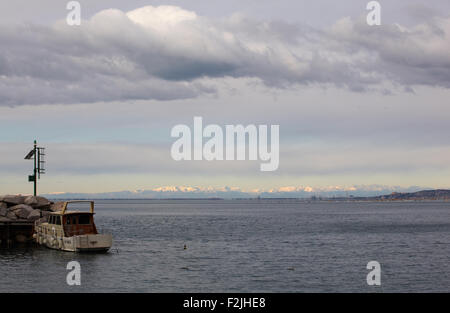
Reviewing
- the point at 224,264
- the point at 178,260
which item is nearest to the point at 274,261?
the point at 224,264

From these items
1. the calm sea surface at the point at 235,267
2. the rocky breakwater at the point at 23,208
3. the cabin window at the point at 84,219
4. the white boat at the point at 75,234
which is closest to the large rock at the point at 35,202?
the rocky breakwater at the point at 23,208

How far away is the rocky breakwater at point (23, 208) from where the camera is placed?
74.9m

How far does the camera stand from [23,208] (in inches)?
A: 2992

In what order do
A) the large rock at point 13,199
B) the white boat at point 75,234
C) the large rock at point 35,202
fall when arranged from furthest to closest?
the large rock at point 35,202, the large rock at point 13,199, the white boat at point 75,234

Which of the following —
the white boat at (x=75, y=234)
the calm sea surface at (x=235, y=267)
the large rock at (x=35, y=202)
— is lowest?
the calm sea surface at (x=235, y=267)

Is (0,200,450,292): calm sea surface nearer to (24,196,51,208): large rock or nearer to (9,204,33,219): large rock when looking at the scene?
(9,204,33,219): large rock

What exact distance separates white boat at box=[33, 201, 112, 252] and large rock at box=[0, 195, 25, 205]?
16449 millimetres

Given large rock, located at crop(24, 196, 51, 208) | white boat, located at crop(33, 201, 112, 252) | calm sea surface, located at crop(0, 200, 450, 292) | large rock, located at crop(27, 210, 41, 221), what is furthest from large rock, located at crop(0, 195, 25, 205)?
white boat, located at crop(33, 201, 112, 252)

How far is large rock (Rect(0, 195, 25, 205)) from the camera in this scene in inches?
3068

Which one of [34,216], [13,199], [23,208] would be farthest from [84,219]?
[13,199]

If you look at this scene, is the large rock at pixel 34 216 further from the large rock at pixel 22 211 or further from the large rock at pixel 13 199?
the large rock at pixel 13 199

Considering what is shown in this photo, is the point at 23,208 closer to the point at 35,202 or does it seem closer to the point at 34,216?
the point at 34,216

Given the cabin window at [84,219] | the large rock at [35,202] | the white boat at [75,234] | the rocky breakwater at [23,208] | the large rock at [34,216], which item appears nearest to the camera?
the white boat at [75,234]

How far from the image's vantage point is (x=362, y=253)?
65125 millimetres
